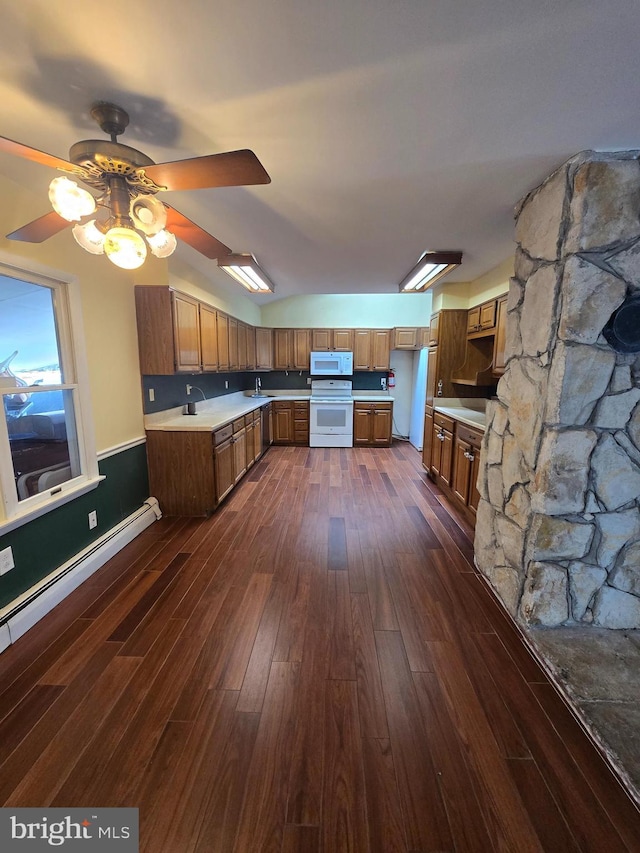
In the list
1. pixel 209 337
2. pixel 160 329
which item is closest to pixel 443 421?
pixel 209 337

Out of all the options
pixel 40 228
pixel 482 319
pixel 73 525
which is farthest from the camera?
pixel 482 319

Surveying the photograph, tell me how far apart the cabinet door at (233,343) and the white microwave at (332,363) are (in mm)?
1708

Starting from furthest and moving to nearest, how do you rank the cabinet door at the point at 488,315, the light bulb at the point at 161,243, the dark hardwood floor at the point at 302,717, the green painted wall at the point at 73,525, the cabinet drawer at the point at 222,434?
the cabinet drawer at the point at 222,434, the cabinet door at the point at 488,315, the green painted wall at the point at 73,525, the light bulb at the point at 161,243, the dark hardwood floor at the point at 302,717

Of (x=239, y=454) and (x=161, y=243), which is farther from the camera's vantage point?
(x=239, y=454)

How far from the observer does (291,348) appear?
632cm

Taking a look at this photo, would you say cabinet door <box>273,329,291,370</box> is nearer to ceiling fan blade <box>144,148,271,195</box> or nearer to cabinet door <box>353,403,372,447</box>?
cabinet door <box>353,403,372,447</box>

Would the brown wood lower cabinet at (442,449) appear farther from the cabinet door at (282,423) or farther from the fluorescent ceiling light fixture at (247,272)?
the cabinet door at (282,423)

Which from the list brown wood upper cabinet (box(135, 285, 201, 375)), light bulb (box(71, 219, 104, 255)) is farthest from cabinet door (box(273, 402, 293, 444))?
light bulb (box(71, 219, 104, 255))

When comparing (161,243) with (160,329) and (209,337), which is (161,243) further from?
(209,337)

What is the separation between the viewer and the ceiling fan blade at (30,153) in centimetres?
115

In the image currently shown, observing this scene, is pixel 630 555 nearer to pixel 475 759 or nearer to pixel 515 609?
pixel 515 609

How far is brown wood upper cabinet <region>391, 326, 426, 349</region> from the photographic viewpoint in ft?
20.2

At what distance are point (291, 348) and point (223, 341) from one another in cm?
215

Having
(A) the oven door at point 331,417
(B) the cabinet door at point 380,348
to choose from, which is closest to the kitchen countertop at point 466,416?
(A) the oven door at point 331,417
